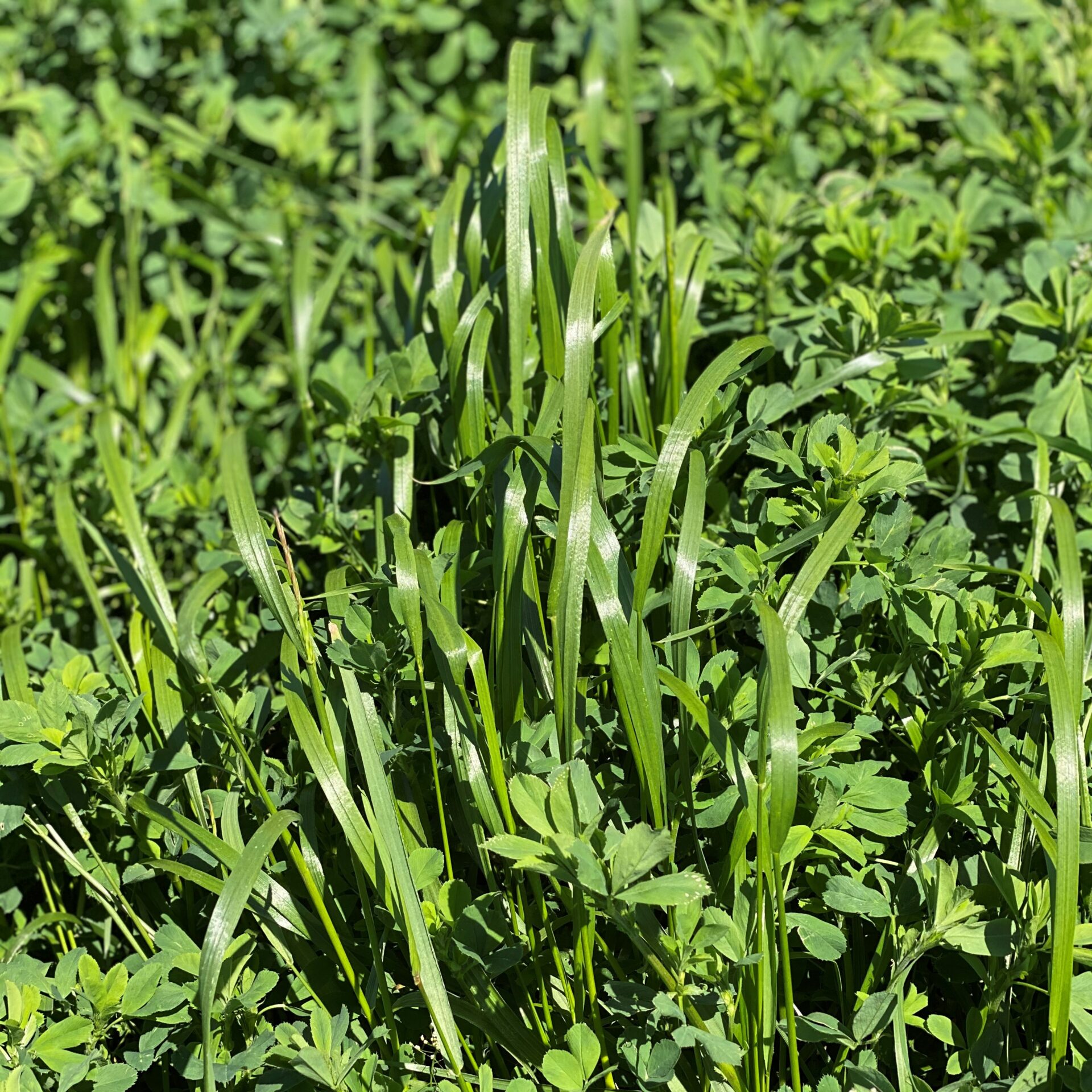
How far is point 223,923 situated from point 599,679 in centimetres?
59

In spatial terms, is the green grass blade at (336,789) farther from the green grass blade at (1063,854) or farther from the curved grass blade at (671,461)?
the green grass blade at (1063,854)

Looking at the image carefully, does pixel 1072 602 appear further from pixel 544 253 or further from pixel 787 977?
pixel 544 253

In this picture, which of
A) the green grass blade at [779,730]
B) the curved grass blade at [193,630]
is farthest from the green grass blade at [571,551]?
the curved grass blade at [193,630]

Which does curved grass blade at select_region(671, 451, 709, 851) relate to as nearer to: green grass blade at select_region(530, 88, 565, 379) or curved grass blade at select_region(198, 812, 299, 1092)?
green grass blade at select_region(530, 88, 565, 379)

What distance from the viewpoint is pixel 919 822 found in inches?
56.5

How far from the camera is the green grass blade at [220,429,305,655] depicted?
1.39 meters

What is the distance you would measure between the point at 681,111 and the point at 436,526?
1.57 m

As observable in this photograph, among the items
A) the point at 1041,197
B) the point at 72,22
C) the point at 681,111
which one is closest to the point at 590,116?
the point at 681,111

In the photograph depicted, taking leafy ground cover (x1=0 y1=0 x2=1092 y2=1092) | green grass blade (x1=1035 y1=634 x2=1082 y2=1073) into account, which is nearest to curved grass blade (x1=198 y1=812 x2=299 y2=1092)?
leafy ground cover (x1=0 y1=0 x2=1092 y2=1092)

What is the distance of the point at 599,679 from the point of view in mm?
1528

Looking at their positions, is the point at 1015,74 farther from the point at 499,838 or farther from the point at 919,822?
the point at 499,838

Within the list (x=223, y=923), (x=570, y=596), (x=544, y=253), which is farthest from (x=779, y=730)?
(x=544, y=253)

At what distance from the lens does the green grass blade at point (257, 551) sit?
139cm

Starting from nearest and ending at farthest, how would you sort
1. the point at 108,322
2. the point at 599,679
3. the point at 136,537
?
the point at 599,679, the point at 136,537, the point at 108,322
